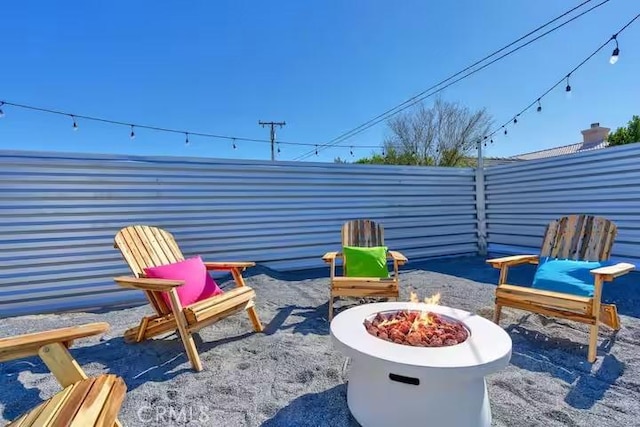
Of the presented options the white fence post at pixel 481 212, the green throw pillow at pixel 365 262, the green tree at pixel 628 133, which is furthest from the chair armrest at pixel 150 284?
the green tree at pixel 628 133

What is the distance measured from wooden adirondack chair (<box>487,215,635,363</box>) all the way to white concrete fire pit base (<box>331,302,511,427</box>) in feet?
3.83

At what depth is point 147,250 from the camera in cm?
288

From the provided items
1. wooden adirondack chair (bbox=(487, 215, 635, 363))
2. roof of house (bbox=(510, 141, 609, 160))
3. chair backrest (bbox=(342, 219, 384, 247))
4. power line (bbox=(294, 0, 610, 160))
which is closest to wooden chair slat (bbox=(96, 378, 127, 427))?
wooden adirondack chair (bbox=(487, 215, 635, 363))

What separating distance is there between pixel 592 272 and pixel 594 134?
49.1 feet

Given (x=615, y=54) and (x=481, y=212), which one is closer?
(x=615, y=54)

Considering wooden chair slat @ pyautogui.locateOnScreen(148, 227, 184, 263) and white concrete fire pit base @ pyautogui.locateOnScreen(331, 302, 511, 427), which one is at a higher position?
wooden chair slat @ pyautogui.locateOnScreen(148, 227, 184, 263)

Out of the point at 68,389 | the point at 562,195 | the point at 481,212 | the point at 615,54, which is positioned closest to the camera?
the point at 68,389

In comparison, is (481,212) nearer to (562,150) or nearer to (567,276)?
(567,276)

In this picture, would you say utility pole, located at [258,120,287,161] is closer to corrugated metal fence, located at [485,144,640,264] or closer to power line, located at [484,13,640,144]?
power line, located at [484,13,640,144]

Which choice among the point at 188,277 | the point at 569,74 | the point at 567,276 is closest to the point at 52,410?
the point at 188,277

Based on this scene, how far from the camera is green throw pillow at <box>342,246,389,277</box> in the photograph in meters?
3.57

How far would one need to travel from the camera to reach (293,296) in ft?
12.7

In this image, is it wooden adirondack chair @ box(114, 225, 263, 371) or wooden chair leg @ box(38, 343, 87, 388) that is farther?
wooden adirondack chair @ box(114, 225, 263, 371)

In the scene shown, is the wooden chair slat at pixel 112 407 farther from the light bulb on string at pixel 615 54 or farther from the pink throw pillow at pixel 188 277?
the light bulb on string at pixel 615 54
